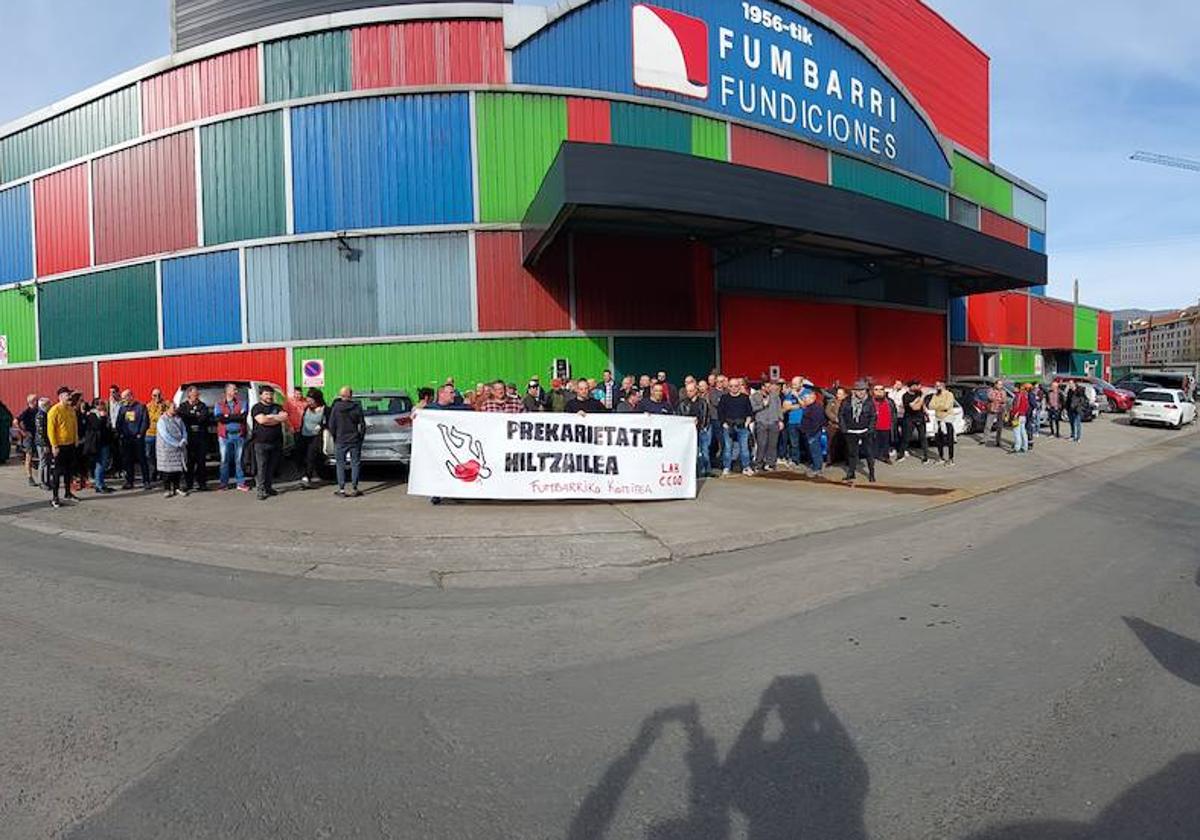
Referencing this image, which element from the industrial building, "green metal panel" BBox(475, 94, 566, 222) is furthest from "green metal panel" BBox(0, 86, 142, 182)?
"green metal panel" BBox(475, 94, 566, 222)

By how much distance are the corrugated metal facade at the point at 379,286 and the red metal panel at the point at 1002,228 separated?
2282 cm

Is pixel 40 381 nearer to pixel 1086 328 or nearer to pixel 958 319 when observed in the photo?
pixel 958 319

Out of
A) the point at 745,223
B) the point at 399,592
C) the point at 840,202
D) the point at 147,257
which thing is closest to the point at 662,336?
the point at 745,223

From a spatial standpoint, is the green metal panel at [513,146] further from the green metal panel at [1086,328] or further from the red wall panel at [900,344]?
the green metal panel at [1086,328]

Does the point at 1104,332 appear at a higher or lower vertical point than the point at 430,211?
lower

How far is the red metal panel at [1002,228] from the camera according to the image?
93.8ft

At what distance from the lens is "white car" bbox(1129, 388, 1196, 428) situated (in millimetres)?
23609

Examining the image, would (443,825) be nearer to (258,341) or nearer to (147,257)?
(258,341)

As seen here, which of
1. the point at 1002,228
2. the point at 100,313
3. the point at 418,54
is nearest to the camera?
the point at 418,54

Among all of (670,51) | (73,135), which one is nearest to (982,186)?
(670,51)

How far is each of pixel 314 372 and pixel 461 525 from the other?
9.03m

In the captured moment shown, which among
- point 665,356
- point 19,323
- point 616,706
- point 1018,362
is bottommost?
point 616,706

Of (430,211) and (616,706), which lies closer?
(616,706)

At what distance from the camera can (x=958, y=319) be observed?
1099 inches
